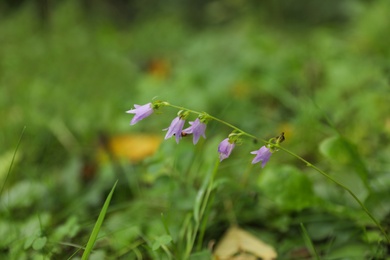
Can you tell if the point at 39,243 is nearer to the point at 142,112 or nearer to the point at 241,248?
the point at 142,112

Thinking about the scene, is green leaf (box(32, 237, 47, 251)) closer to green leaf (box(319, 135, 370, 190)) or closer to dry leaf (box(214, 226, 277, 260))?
dry leaf (box(214, 226, 277, 260))

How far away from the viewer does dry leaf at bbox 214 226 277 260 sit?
4.05 feet

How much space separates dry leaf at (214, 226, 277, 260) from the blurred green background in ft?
0.25

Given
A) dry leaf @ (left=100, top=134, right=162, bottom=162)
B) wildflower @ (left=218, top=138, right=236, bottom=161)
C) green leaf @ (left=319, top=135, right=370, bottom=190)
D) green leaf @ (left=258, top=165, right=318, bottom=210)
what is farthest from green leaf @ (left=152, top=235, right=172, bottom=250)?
dry leaf @ (left=100, top=134, right=162, bottom=162)

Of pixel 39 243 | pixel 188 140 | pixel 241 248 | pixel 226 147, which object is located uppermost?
pixel 226 147

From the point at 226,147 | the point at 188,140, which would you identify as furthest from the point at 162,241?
the point at 188,140

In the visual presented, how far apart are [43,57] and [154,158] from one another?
4.71 ft

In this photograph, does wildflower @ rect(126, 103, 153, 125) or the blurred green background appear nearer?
wildflower @ rect(126, 103, 153, 125)

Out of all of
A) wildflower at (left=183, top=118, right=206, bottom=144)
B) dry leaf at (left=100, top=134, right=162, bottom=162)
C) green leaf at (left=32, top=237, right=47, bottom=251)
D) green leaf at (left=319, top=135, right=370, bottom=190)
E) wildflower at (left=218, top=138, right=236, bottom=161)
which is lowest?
dry leaf at (left=100, top=134, right=162, bottom=162)

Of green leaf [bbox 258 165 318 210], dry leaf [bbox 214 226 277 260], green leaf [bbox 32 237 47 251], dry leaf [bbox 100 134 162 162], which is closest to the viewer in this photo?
green leaf [bbox 32 237 47 251]

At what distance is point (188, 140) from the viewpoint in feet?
7.25

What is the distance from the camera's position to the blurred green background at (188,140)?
4.43 feet

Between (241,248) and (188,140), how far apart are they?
39.1 inches

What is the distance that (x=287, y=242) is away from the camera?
1.33 m
